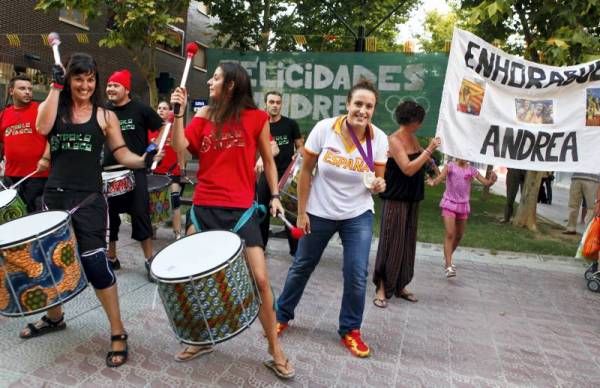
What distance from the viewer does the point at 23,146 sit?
4.77 m

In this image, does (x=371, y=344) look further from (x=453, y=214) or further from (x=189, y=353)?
(x=453, y=214)

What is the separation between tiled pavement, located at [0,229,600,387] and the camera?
10.5 ft

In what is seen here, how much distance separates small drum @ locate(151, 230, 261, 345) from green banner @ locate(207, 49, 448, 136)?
313 inches

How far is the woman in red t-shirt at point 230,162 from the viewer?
3158 mm

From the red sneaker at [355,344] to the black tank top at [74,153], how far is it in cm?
203

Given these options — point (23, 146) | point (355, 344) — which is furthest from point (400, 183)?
point (23, 146)

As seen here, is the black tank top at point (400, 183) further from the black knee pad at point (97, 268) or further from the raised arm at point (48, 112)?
the raised arm at point (48, 112)

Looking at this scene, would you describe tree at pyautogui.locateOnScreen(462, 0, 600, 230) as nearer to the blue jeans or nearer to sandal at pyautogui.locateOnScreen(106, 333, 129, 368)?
the blue jeans

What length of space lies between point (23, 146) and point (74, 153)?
1863 millimetres

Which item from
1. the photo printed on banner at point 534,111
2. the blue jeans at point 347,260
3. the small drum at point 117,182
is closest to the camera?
the blue jeans at point 347,260

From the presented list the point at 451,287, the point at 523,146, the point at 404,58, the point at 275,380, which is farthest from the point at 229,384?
the point at 404,58

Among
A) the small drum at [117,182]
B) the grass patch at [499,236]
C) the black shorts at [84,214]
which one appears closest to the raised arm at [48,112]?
the black shorts at [84,214]

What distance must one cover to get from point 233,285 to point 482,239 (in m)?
6.76

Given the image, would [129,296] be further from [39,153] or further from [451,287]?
[451,287]
